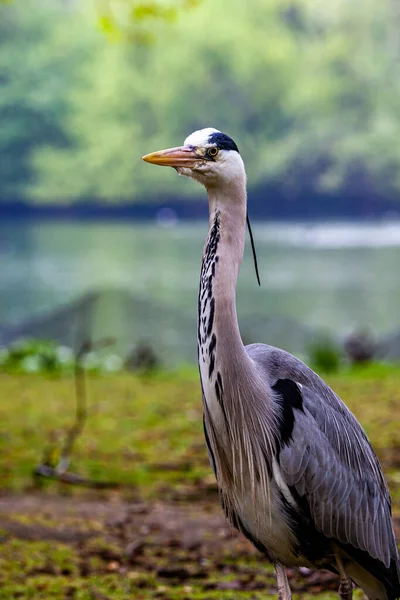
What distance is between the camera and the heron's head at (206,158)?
7.33ft

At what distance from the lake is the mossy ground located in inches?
181

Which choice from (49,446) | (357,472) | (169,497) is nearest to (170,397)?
(49,446)

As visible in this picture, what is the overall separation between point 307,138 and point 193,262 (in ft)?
8.31

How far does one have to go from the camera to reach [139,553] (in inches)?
139

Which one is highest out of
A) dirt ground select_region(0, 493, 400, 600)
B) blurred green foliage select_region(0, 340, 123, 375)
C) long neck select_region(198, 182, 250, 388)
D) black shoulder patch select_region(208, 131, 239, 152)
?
black shoulder patch select_region(208, 131, 239, 152)

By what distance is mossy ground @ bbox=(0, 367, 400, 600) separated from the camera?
3229mm

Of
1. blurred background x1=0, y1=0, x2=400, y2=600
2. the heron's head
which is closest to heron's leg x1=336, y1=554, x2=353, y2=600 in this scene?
the heron's head

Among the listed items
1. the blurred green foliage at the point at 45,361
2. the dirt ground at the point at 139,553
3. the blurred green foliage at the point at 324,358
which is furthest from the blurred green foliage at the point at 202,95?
the dirt ground at the point at 139,553

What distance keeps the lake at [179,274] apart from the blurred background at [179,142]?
0.02 m

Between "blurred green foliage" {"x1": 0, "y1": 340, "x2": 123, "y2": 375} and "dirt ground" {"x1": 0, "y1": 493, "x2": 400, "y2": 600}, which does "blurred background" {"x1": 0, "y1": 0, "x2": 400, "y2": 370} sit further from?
"dirt ground" {"x1": 0, "y1": 493, "x2": 400, "y2": 600}

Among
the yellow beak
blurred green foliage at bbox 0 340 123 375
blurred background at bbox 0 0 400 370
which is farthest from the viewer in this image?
blurred background at bbox 0 0 400 370

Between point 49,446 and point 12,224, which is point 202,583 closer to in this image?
point 49,446

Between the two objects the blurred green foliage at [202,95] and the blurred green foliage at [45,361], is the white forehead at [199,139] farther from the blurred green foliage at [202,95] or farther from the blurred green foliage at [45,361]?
the blurred green foliage at [202,95]

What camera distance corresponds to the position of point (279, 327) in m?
11.5
